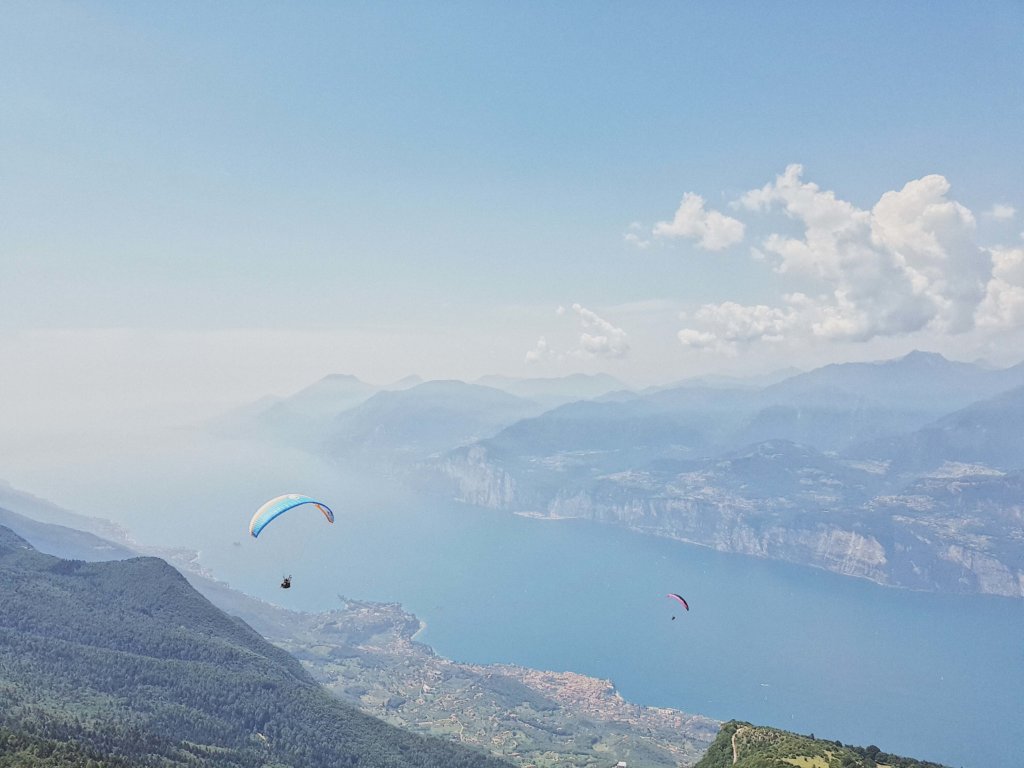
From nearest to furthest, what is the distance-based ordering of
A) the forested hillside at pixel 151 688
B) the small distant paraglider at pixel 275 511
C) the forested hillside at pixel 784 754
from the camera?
the small distant paraglider at pixel 275 511 < the forested hillside at pixel 784 754 < the forested hillside at pixel 151 688

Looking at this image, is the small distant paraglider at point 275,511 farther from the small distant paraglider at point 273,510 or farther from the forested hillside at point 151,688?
the forested hillside at point 151,688

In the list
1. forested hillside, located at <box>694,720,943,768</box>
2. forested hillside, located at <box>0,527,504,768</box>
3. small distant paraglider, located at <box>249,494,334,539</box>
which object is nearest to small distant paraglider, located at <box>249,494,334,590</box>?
small distant paraglider, located at <box>249,494,334,539</box>

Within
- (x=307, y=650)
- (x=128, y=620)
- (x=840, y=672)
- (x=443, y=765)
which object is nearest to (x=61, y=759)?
(x=443, y=765)

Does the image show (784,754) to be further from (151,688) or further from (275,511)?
(151,688)

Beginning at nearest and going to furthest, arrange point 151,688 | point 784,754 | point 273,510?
point 784,754 → point 273,510 → point 151,688

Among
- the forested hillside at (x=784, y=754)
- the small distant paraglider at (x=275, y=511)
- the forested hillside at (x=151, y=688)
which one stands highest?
the small distant paraglider at (x=275, y=511)

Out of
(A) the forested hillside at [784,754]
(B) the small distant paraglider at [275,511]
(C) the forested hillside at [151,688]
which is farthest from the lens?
(C) the forested hillside at [151,688]

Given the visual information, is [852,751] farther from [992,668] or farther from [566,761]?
[992,668]

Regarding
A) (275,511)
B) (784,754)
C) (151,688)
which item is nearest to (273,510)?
(275,511)

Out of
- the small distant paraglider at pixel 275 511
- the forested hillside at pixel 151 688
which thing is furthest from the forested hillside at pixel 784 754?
the forested hillside at pixel 151 688
